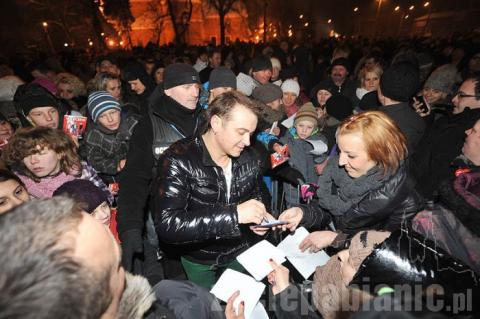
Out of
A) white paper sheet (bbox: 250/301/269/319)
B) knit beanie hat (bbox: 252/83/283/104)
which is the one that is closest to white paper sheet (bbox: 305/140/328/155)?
knit beanie hat (bbox: 252/83/283/104)

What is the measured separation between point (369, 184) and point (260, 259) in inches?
46.0

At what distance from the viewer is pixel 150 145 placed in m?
2.80

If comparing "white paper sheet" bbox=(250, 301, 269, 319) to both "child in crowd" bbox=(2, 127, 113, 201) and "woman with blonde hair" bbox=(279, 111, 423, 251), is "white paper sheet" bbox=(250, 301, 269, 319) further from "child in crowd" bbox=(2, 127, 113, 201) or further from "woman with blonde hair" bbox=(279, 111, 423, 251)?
"child in crowd" bbox=(2, 127, 113, 201)

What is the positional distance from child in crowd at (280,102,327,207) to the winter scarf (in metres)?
0.98

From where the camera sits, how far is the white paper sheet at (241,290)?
1.96 m

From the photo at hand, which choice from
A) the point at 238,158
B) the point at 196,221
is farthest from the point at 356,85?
the point at 196,221

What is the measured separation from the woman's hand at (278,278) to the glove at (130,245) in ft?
3.65

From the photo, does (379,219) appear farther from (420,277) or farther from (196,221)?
(196,221)

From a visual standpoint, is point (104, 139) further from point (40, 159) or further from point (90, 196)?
point (90, 196)

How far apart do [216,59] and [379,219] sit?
343 inches

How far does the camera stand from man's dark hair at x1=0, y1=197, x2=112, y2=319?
699 millimetres

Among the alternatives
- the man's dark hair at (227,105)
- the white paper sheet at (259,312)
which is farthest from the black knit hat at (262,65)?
the white paper sheet at (259,312)

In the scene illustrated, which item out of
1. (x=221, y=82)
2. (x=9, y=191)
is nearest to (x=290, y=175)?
(x=221, y=82)

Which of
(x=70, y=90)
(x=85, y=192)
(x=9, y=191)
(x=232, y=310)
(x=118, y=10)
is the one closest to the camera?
(x=232, y=310)
